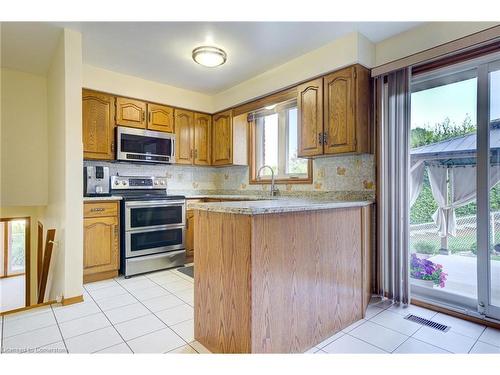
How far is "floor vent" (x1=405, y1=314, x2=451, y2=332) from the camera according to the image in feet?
6.65

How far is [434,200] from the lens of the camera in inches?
96.4

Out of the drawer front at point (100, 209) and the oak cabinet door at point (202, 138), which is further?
the oak cabinet door at point (202, 138)

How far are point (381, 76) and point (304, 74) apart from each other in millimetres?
741

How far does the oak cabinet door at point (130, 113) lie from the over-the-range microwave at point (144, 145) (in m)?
0.08

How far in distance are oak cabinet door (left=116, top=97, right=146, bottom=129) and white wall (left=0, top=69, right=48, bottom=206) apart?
1062 millimetres

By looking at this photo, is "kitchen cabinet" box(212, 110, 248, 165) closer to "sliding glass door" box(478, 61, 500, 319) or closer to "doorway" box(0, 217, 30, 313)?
"sliding glass door" box(478, 61, 500, 319)

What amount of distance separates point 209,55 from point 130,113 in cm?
142

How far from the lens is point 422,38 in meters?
2.32

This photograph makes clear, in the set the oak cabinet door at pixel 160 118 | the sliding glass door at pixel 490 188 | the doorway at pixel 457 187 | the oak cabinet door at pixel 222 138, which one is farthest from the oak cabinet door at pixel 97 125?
the sliding glass door at pixel 490 188

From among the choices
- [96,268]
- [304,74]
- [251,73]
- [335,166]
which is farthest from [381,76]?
[96,268]

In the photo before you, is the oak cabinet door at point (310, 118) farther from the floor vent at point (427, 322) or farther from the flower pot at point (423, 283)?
the floor vent at point (427, 322)

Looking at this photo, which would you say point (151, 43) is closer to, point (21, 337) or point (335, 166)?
point (335, 166)

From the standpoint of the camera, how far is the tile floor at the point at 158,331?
1752 millimetres

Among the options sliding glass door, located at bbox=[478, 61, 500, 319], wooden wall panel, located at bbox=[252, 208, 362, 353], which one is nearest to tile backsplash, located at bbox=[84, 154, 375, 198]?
wooden wall panel, located at bbox=[252, 208, 362, 353]
